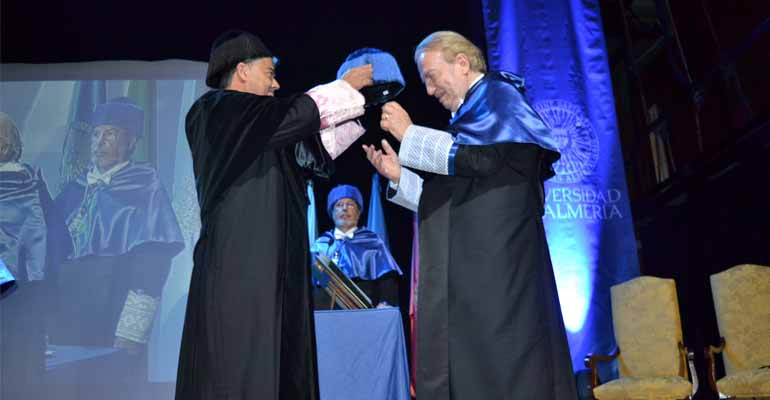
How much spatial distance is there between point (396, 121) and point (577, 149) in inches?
149

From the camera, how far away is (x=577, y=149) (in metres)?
5.59

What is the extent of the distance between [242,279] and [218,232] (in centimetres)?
16

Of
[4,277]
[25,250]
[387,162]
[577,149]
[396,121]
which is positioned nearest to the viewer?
[396,121]

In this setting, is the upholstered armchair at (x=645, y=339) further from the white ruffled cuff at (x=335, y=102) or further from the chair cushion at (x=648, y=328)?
the white ruffled cuff at (x=335, y=102)

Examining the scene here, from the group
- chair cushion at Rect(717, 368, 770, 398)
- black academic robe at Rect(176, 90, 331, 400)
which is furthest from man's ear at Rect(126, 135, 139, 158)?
chair cushion at Rect(717, 368, 770, 398)

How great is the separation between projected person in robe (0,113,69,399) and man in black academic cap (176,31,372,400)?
2.39m

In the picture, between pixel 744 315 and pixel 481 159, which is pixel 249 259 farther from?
pixel 744 315

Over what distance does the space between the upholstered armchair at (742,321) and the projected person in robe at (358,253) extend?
2.56m

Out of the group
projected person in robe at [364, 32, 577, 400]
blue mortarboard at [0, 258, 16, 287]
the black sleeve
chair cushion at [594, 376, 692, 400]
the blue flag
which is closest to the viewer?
projected person in robe at [364, 32, 577, 400]

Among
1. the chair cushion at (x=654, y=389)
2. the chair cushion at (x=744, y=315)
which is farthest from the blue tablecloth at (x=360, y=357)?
the chair cushion at (x=744, y=315)

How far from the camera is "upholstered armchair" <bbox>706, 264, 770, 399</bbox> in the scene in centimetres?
417

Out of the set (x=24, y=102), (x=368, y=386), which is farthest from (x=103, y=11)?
(x=368, y=386)

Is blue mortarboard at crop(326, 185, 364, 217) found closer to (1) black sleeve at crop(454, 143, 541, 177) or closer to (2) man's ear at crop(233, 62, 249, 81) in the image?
(2) man's ear at crop(233, 62, 249, 81)

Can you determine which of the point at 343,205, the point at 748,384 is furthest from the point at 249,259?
the point at 343,205
